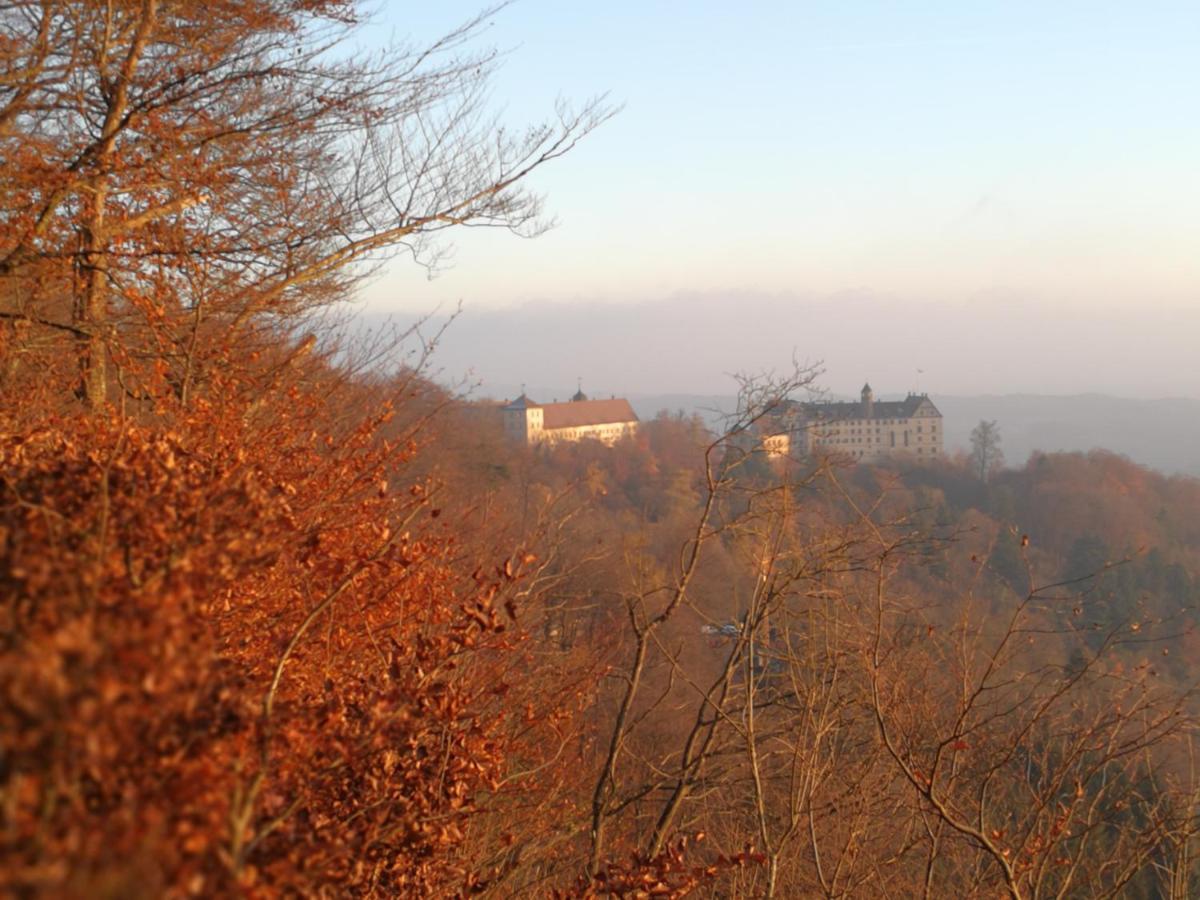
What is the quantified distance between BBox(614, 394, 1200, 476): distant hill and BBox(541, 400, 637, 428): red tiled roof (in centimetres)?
376

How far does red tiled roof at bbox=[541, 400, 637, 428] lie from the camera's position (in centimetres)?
9338

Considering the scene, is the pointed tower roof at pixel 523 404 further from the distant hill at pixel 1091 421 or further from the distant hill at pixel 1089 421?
the distant hill at pixel 1091 421

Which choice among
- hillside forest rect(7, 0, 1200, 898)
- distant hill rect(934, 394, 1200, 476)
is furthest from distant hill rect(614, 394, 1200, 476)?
hillside forest rect(7, 0, 1200, 898)

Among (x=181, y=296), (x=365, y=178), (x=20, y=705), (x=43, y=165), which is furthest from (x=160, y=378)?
(x=20, y=705)

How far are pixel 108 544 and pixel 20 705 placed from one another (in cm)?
92

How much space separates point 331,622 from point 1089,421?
110 meters

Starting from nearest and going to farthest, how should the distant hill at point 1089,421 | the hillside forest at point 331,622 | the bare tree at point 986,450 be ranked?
the hillside forest at point 331,622
the bare tree at point 986,450
the distant hill at point 1089,421

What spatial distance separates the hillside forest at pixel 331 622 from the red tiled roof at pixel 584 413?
81.5 meters

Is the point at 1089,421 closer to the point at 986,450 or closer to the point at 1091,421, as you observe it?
the point at 1091,421

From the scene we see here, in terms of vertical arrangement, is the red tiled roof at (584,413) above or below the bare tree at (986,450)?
above

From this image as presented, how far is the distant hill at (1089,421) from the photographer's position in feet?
267

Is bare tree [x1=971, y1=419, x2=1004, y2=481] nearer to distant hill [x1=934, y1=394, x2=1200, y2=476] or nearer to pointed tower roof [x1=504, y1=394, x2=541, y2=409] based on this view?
distant hill [x1=934, y1=394, x2=1200, y2=476]

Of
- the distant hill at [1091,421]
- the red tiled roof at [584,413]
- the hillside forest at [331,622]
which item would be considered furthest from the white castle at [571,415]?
the hillside forest at [331,622]

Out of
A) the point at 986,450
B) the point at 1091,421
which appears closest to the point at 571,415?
the point at 986,450
